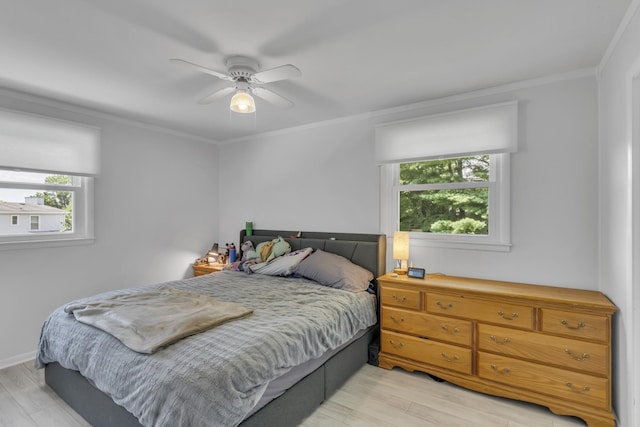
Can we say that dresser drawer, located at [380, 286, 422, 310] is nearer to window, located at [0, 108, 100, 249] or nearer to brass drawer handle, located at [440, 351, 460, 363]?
brass drawer handle, located at [440, 351, 460, 363]

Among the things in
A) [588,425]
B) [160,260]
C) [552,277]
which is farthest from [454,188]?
[160,260]

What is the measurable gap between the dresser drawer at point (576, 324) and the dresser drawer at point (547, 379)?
0.26 metres

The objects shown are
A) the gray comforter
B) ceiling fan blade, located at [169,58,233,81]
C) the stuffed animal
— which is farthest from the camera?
the stuffed animal

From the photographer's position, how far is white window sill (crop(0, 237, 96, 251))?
287 cm

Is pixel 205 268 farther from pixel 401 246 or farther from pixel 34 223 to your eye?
pixel 401 246

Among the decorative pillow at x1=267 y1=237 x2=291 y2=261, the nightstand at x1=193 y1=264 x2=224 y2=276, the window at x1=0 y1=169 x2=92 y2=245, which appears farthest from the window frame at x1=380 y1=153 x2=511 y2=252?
the window at x1=0 y1=169 x2=92 y2=245

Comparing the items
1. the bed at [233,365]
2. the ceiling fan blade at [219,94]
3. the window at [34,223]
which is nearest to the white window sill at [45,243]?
the window at [34,223]

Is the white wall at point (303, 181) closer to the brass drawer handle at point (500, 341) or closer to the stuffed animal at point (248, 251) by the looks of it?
the stuffed animal at point (248, 251)

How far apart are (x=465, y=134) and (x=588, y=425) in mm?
2283

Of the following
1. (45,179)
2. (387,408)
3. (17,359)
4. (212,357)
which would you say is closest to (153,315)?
(212,357)

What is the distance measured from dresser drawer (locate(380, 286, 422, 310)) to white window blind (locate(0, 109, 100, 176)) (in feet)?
10.6

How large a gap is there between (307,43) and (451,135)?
1620 mm

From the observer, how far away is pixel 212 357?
160 centimetres

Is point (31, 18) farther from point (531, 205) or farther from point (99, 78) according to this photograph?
point (531, 205)
